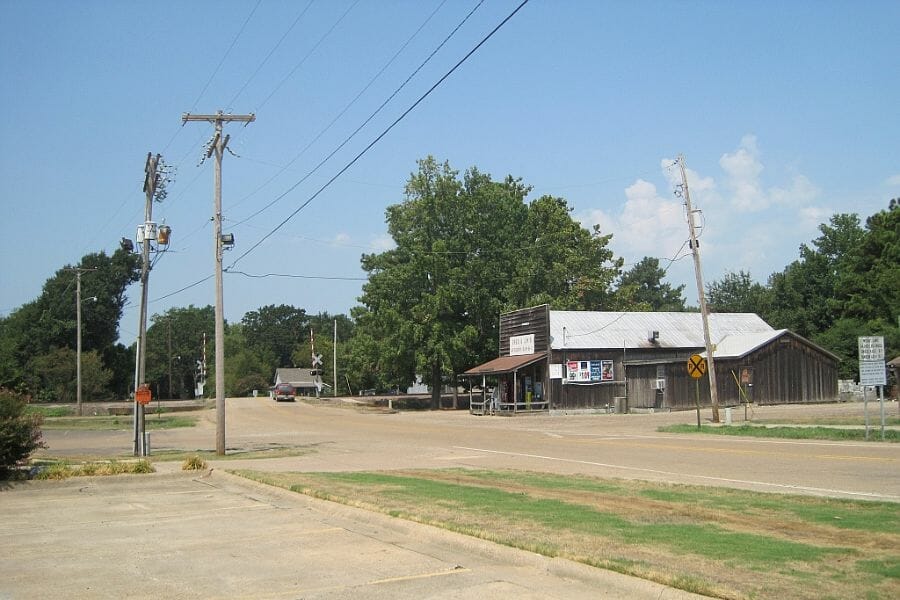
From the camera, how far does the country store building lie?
53.2m

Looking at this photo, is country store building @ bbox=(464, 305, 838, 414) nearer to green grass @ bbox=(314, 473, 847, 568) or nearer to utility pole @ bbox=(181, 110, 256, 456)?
utility pole @ bbox=(181, 110, 256, 456)

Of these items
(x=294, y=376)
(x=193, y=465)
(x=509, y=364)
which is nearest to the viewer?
(x=193, y=465)

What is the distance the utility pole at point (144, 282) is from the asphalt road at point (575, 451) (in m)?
3.25

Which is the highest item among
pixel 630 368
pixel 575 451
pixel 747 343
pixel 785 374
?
pixel 747 343

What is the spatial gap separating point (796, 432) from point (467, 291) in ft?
128

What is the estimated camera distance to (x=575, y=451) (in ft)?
81.1

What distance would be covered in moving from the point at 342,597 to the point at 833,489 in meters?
10.4

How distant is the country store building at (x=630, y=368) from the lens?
53.2 m

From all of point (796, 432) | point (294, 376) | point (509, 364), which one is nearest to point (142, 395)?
point (796, 432)

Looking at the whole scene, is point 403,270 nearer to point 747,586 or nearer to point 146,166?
point 146,166

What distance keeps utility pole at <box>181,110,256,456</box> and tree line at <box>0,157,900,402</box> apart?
34596 mm

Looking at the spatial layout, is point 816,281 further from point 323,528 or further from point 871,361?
point 323,528

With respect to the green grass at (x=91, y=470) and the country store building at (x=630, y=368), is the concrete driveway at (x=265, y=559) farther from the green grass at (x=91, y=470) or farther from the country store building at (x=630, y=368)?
the country store building at (x=630, y=368)

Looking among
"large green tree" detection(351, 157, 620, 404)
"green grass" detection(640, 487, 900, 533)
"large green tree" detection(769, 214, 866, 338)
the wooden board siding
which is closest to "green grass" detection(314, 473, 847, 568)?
A: "green grass" detection(640, 487, 900, 533)
